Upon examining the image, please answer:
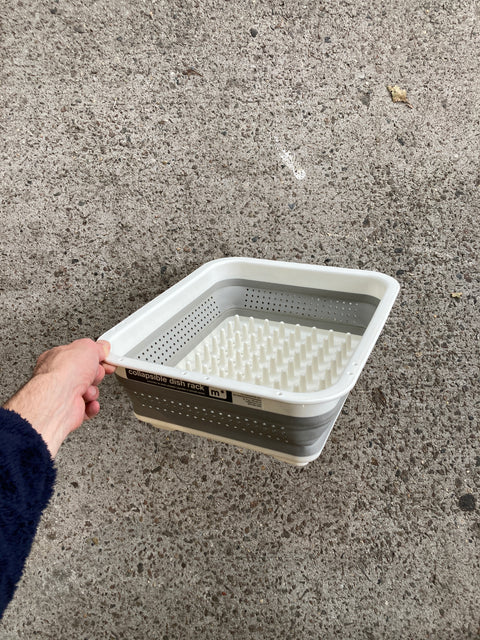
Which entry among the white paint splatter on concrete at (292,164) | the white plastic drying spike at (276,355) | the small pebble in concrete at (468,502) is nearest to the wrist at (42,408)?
the white plastic drying spike at (276,355)

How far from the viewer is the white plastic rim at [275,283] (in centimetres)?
60

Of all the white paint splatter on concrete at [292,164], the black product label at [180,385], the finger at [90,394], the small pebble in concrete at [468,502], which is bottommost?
the small pebble in concrete at [468,502]

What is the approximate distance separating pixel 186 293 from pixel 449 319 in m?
0.51

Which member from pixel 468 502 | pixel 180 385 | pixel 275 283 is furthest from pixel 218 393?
pixel 468 502

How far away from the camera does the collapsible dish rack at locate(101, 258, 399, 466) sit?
633 millimetres

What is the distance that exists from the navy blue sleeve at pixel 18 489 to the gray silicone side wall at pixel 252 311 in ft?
0.81

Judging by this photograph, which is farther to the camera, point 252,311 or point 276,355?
point 252,311

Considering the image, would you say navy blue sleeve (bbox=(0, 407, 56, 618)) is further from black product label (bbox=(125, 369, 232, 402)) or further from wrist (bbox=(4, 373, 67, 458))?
black product label (bbox=(125, 369, 232, 402))

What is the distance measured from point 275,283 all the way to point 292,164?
10.1 inches

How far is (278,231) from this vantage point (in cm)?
101

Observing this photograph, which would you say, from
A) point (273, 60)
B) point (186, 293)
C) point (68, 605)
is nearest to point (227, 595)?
point (68, 605)

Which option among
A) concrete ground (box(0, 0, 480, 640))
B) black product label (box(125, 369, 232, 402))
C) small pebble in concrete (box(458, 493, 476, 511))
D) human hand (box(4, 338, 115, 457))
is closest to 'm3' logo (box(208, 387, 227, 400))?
black product label (box(125, 369, 232, 402))

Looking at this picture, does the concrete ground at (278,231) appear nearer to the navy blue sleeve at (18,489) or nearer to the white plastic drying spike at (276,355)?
the white plastic drying spike at (276,355)

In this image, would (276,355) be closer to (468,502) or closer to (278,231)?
(278,231)
